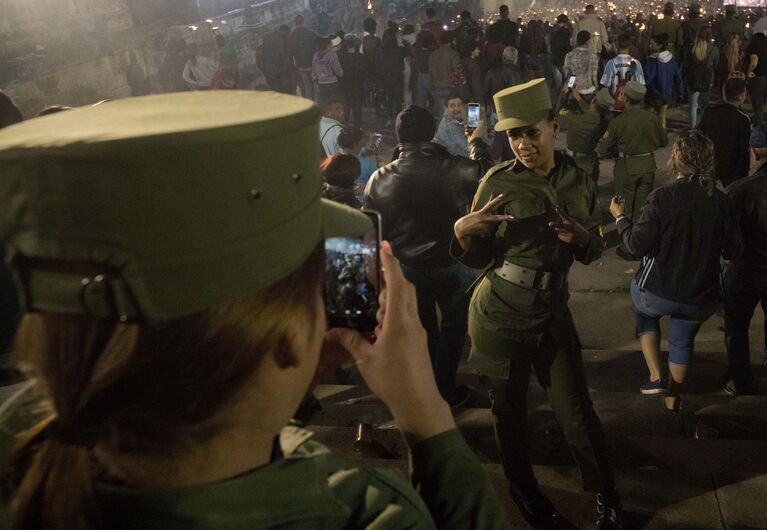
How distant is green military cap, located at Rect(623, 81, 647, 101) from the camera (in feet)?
22.4

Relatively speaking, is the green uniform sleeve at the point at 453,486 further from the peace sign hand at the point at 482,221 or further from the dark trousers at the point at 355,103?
the dark trousers at the point at 355,103

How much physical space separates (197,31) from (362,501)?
61.0 feet

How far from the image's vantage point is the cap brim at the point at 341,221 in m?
1.12

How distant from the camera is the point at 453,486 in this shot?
47.6 inches

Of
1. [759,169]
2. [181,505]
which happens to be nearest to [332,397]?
[759,169]

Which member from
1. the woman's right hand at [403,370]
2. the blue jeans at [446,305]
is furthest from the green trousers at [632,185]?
the woman's right hand at [403,370]

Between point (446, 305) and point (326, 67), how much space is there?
8653 mm

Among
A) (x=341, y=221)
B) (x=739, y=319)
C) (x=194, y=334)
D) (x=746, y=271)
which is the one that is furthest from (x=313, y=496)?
(x=739, y=319)

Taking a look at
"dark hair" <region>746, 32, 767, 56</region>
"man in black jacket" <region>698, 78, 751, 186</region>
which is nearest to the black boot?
"man in black jacket" <region>698, 78, 751, 186</region>

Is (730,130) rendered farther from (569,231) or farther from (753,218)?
(569,231)

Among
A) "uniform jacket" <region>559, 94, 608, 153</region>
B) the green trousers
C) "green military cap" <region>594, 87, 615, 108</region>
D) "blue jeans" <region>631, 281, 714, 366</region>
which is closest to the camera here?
"blue jeans" <region>631, 281, 714, 366</region>

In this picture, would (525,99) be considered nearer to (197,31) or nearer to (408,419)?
(408,419)

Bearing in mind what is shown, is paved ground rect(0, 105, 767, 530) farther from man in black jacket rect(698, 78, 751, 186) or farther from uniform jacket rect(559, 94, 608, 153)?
uniform jacket rect(559, 94, 608, 153)

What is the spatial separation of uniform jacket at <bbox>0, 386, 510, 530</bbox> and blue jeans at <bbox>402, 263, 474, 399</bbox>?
310cm
